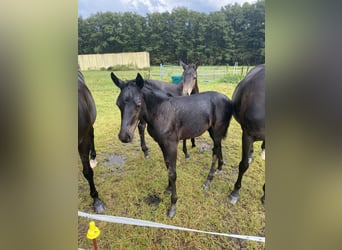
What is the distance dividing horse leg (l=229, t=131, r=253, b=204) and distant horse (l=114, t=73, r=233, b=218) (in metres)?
0.10

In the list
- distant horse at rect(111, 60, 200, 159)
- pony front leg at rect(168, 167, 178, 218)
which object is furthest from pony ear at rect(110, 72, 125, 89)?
pony front leg at rect(168, 167, 178, 218)

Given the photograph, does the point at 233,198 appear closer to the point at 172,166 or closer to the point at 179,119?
the point at 172,166

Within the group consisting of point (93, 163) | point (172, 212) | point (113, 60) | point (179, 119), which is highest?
point (113, 60)

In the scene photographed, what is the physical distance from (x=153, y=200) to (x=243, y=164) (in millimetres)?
475

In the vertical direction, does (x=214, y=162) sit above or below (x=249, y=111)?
below

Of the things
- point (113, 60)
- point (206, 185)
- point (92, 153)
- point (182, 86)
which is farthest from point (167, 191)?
point (113, 60)

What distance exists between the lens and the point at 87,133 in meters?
1.10

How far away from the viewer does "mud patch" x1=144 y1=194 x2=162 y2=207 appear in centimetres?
112

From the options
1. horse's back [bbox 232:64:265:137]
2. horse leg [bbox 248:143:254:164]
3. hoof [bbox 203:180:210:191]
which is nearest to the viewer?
horse's back [bbox 232:64:265:137]

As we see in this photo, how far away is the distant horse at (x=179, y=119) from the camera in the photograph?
1.06 metres

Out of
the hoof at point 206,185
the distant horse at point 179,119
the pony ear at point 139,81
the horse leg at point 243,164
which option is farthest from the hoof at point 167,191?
the pony ear at point 139,81

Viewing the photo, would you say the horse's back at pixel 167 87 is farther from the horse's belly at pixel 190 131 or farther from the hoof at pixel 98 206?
the hoof at pixel 98 206

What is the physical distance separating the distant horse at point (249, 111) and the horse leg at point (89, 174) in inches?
25.0

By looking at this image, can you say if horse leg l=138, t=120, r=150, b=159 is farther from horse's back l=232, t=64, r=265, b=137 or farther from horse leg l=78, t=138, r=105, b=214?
horse's back l=232, t=64, r=265, b=137
